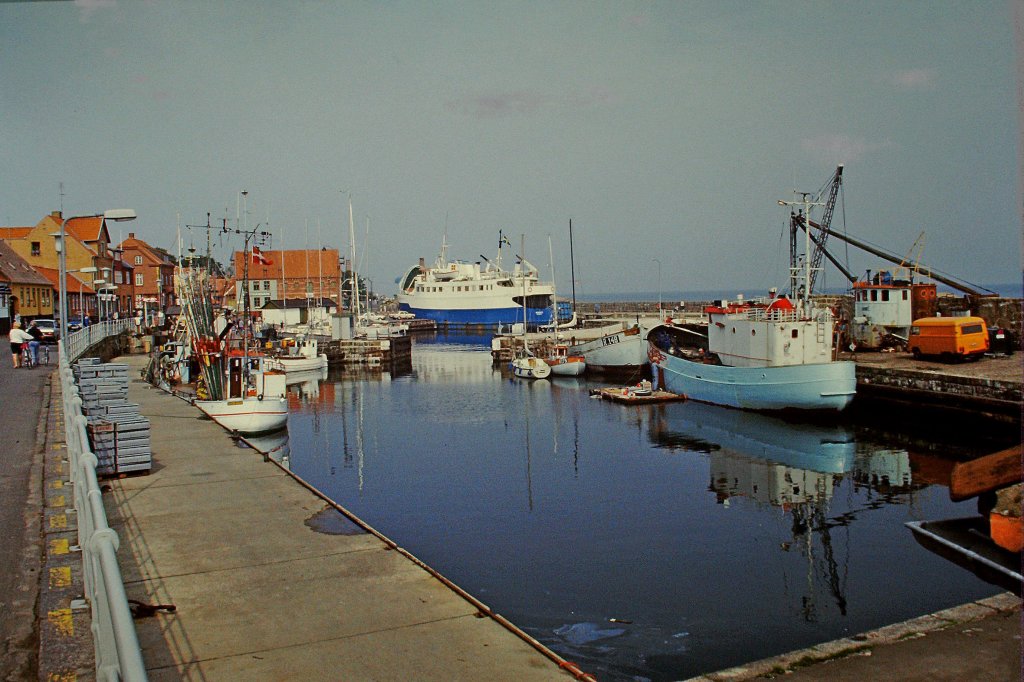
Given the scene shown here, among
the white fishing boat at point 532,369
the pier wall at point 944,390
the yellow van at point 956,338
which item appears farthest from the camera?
the white fishing boat at point 532,369

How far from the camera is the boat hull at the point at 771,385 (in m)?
31.7

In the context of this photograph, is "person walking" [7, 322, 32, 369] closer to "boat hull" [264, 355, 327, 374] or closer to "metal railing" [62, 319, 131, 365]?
"metal railing" [62, 319, 131, 365]

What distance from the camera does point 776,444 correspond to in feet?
94.4

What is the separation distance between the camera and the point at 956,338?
106ft

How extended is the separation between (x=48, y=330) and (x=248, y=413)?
2257 centimetres

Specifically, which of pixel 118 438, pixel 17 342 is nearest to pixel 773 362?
pixel 118 438

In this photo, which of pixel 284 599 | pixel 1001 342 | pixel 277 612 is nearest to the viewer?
pixel 277 612

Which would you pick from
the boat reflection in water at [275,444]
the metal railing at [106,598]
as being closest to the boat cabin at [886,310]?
the boat reflection in water at [275,444]

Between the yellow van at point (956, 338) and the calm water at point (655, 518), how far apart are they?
16.7ft

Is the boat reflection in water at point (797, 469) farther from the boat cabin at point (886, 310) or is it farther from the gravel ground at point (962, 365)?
the boat cabin at point (886, 310)

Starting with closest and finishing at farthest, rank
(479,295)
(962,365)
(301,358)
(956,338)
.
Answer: (962,365) < (956,338) < (301,358) < (479,295)

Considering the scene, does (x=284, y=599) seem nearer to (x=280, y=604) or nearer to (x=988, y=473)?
(x=280, y=604)

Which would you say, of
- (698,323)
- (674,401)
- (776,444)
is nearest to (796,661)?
(776,444)

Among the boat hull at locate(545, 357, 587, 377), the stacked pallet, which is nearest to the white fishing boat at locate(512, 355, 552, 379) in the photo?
the boat hull at locate(545, 357, 587, 377)
